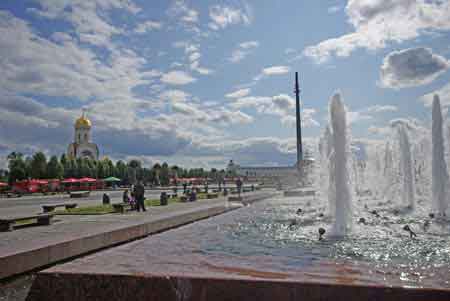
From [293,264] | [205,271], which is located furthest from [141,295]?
[293,264]

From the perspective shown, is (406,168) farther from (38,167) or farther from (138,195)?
(38,167)

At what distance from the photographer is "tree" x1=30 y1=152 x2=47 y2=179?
57.8 m

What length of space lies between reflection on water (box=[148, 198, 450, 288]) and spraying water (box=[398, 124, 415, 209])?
24.5ft

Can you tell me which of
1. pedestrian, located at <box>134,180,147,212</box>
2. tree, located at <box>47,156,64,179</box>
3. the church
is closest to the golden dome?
the church

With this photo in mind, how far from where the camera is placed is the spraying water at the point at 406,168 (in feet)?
53.9

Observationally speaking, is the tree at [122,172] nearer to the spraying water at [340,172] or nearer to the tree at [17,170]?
the tree at [17,170]

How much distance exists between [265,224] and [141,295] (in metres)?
6.03

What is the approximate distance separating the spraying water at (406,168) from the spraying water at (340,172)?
6.54 m

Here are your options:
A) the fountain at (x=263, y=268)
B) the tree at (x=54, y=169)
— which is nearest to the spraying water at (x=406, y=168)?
the fountain at (x=263, y=268)

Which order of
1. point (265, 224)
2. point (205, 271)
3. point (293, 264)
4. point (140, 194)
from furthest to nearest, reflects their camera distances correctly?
point (140, 194) < point (265, 224) < point (293, 264) < point (205, 271)

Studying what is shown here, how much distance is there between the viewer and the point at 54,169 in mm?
59312

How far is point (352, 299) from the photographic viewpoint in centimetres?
337

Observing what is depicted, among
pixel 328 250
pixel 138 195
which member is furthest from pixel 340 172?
pixel 138 195

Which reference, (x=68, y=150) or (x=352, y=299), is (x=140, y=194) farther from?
(x=68, y=150)
